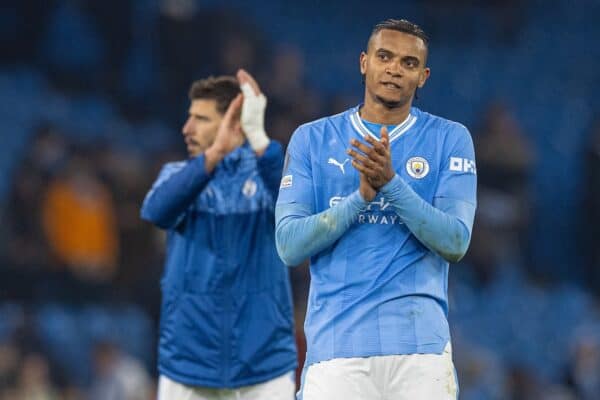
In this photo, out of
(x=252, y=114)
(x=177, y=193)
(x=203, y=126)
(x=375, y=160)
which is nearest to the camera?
(x=375, y=160)

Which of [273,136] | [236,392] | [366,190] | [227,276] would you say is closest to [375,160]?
[366,190]

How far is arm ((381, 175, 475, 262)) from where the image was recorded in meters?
3.79

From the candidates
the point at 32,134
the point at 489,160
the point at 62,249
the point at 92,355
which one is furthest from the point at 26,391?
the point at 489,160

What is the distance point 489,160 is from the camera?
11773 mm

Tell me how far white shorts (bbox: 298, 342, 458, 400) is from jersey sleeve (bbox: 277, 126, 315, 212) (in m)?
0.57

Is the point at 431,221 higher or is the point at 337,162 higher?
the point at 337,162

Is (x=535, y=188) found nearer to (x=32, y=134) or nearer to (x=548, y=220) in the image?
(x=548, y=220)

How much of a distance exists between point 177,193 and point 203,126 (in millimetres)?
503

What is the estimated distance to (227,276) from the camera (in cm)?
555

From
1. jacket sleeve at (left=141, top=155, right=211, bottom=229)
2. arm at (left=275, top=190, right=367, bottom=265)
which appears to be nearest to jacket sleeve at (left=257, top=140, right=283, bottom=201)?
jacket sleeve at (left=141, top=155, right=211, bottom=229)

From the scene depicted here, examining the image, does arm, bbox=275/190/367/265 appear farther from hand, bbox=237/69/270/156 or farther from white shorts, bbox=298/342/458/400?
hand, bbox=237/69/270/156

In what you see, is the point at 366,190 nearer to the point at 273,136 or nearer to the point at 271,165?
the point at 271,165

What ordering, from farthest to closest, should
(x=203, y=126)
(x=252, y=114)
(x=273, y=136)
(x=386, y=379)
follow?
1. (x=273, y=136)
2. (x=203, y=126)
3. (x=252, y=114)
4. (x=386, y=379)

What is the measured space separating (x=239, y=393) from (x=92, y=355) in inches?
164
